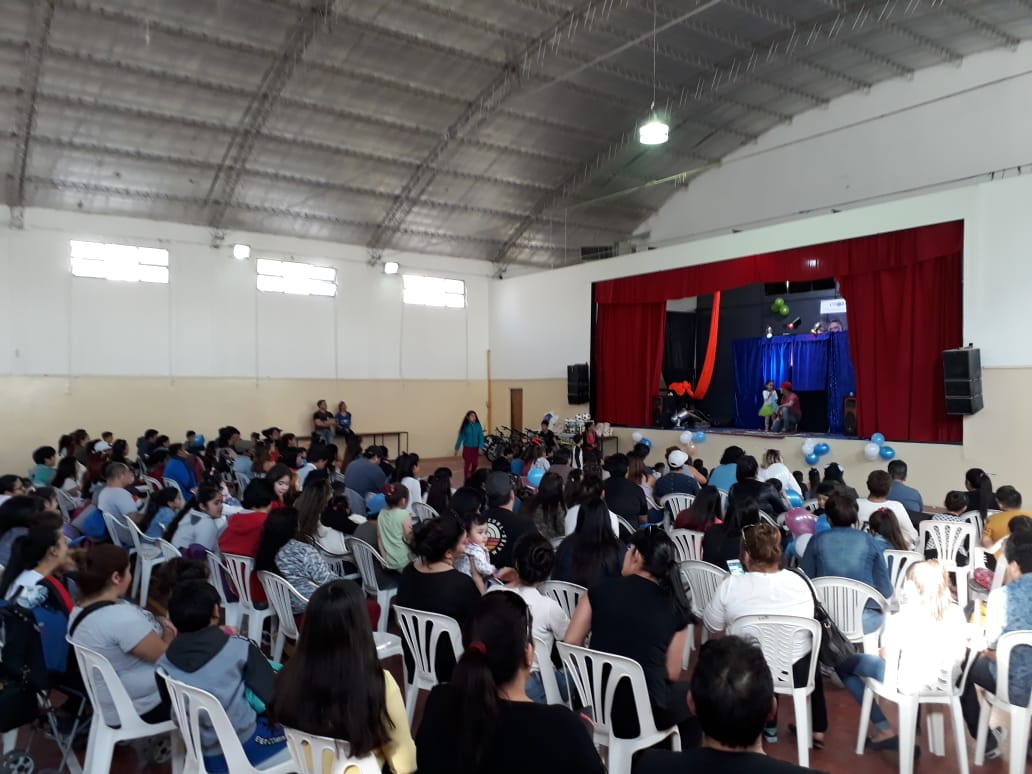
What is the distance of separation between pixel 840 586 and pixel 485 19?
28.1ft

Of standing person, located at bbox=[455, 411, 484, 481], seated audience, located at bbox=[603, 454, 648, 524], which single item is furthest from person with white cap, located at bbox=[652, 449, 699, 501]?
standing person, located at bbox=[455, 411, 484, 481]

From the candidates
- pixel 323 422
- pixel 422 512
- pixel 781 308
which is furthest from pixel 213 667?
pixel 781 308

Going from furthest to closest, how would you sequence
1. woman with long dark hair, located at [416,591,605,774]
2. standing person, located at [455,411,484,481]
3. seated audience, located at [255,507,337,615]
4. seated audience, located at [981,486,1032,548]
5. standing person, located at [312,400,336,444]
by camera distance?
standing person, located at [312,400,336,444], standing person, located at [455,411,484,481], seated audience, located at [981,486,1032,548], seated audience, located at [255,507,337,615], woman with long dark hair, located at [416,591,605,774]

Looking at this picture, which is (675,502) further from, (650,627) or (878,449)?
(878,449)

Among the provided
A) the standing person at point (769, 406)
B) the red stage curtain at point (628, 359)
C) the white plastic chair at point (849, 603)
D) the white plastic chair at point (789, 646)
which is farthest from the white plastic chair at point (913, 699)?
the standing person at point (769, 406)

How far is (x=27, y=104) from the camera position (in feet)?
29.8

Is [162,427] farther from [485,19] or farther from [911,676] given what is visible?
[911,676]

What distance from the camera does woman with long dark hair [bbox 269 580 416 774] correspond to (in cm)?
176

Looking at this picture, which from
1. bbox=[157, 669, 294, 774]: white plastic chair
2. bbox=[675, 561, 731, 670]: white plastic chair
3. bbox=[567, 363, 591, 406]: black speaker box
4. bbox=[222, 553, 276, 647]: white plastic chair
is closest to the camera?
bbox=[157, 669, 294, 774]: white plastic chair

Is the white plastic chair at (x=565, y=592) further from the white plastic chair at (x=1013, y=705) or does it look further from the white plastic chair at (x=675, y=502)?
the white plastic chair at (x=675, y=502)

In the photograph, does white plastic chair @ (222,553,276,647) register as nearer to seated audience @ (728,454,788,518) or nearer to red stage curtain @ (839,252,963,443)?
seated audience @ (728,454,788,518)

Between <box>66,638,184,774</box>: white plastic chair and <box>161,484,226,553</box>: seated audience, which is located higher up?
<box>161,484,226,553</box>: seated audience

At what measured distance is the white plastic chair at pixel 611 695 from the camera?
225cm

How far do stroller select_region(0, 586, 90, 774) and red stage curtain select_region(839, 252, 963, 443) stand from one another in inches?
356
